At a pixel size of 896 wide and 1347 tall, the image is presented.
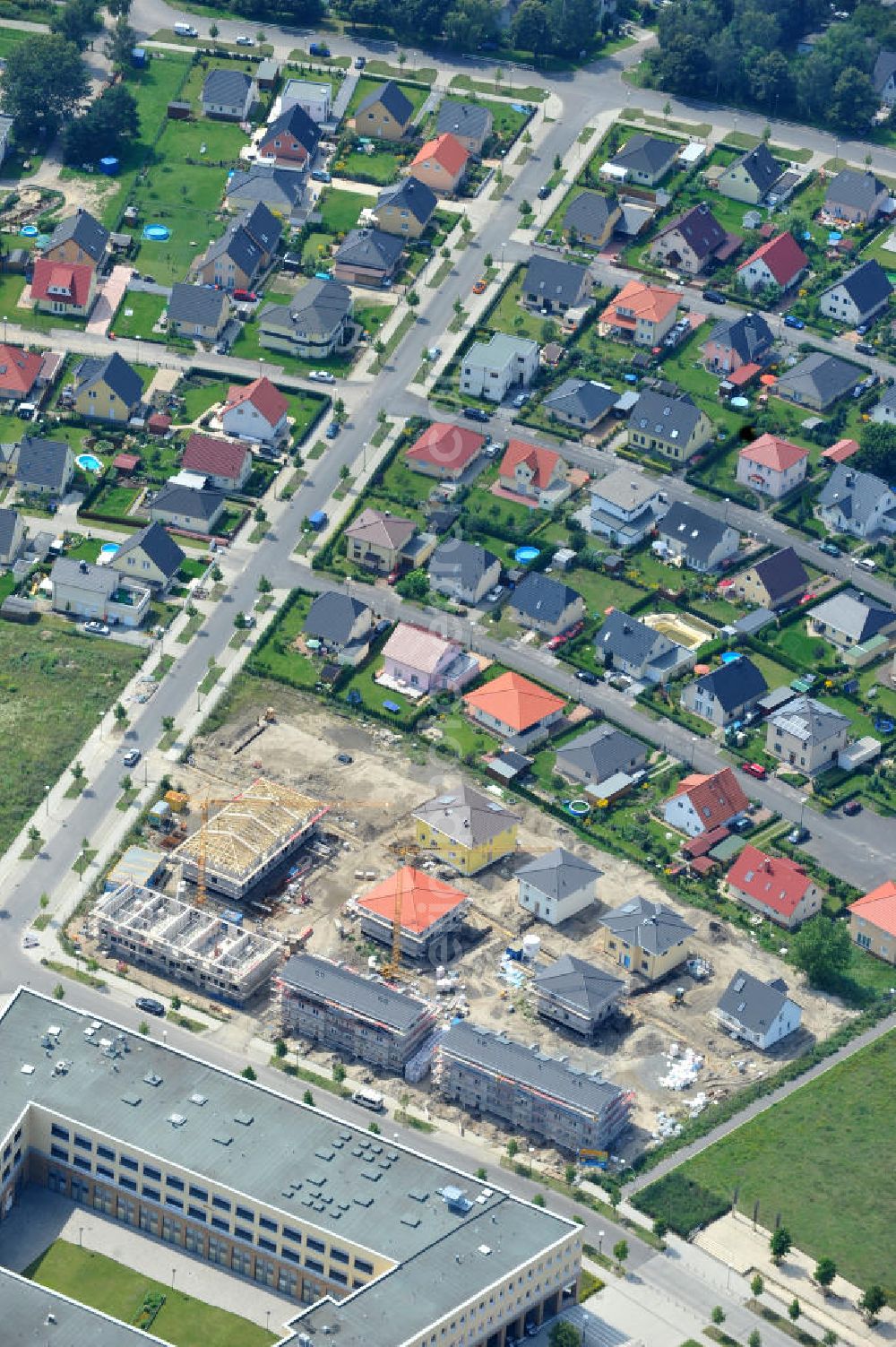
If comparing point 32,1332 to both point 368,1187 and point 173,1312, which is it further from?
point 368,1187

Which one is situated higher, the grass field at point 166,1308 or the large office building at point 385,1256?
the large office building at point 385,1256

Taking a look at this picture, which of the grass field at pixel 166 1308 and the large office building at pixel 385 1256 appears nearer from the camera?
the large office building at pixel 385 1256

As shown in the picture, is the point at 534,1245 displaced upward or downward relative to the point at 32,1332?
upward

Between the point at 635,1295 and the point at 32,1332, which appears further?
the point at 635,1295

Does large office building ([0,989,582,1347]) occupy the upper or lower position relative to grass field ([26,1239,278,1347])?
upper

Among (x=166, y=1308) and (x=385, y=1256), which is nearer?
(x=385, y=1256)

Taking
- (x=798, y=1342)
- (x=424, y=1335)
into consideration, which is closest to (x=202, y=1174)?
(x=424, y=1335)

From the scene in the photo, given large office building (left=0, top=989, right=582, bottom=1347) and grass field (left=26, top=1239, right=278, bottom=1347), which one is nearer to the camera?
large office building (left=0, top=989, right=582, bottom=1347)

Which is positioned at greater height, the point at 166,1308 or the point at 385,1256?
the point at 385,1256
